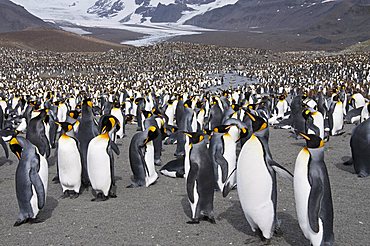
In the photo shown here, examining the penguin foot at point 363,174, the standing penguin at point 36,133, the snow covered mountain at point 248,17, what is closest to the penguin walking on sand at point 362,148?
the penguin foot at point 363,174

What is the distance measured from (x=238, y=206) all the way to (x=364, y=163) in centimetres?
212

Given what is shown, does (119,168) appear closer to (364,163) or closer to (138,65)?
(364,163)

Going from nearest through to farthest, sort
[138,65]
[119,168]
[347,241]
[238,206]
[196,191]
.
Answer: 1. [347,241]
2. [196,191]
3. [238,206]
4. [119,168]
5. [138,65]

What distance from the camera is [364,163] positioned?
6035 millimetres

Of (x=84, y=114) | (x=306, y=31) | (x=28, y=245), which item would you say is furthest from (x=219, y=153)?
(x=306, y=31)

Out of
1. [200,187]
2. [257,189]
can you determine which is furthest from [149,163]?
[257,189]

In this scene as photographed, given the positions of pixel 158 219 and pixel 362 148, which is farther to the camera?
pixel 362 148

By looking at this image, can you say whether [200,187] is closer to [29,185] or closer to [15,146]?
[29,185]

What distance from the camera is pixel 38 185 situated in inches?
183

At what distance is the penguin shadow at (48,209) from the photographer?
4888 mm

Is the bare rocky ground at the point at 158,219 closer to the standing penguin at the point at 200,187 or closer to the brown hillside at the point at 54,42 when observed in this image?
the standing penguin at the point at 200,187

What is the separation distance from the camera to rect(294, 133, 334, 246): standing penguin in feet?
11.8

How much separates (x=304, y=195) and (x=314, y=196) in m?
0.12

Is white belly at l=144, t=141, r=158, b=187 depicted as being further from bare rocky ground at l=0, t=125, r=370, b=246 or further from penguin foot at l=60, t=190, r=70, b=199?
penguin foot at l=60, t=190, r=70, b=199
